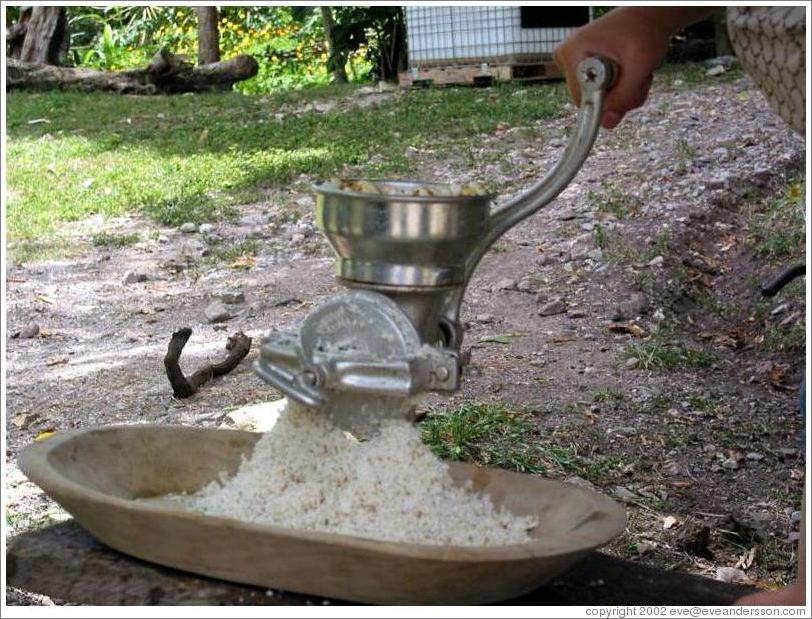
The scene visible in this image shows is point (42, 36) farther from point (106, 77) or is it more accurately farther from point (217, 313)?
point (217, 313)

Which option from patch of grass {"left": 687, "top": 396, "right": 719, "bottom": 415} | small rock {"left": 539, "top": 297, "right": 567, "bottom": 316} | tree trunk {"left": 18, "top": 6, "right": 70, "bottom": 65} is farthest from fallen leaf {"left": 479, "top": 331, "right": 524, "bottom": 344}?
tree trunk {"left": 18, "top": 6, "right": 70, "bottom": 65}

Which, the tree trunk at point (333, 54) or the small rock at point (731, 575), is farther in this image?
the tree trunk at point (333, 54)

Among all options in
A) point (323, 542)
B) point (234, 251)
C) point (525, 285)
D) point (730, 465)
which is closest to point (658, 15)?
point (323, 542)

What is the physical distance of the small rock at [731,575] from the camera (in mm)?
2973

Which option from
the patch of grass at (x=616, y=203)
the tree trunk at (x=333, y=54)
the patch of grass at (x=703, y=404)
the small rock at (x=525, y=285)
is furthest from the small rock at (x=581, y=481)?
Answer: the tree trunk at (x=333, y=54)

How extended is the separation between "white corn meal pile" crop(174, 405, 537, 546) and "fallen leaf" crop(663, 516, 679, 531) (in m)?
1.30

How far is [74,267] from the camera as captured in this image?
19.1ft

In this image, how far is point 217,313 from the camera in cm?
495

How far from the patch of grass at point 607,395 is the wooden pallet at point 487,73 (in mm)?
6003

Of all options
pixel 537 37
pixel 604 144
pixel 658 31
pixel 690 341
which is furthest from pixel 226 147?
pixel 658 31

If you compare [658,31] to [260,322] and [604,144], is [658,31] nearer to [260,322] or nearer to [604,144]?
[260,322]

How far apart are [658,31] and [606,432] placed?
1.91 metres

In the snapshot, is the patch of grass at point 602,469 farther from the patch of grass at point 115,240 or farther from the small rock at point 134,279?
the patch of grass at point 115,240

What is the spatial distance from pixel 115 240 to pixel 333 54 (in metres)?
6.66
